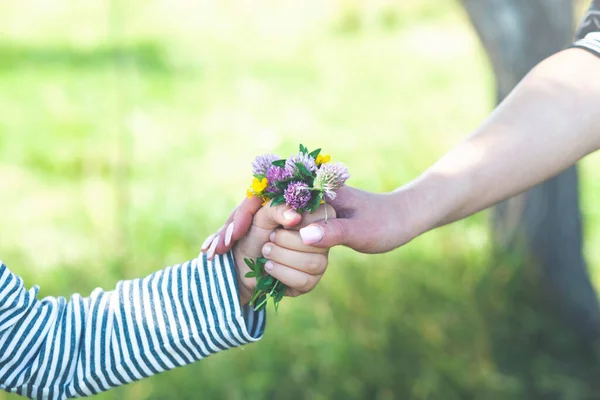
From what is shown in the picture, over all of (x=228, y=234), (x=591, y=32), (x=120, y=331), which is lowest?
(x=120, y=331)

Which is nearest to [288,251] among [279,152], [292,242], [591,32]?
[292,242]

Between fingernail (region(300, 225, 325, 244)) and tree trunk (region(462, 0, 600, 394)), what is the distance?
173 centimetres

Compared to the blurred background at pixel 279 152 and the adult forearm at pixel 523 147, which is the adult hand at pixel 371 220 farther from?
the blurred background at pixel 279 152

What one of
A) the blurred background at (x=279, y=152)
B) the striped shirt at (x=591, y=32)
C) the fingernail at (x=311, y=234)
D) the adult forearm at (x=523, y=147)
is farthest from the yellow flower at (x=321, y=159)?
the blurred background at (x=279, y=152)

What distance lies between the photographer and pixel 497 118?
150cm

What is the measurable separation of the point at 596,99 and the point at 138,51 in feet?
17.1

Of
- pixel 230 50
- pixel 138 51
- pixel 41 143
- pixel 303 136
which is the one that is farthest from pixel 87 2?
pixel 303 136

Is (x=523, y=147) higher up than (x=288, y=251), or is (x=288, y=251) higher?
(x=523, y=147)

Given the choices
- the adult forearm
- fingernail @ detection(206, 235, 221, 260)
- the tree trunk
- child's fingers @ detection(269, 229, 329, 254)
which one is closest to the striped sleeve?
fingernail @ detection(206, 235, 221, 260)

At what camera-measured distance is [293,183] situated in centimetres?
123

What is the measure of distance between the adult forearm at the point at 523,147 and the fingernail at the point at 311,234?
10.4 inches

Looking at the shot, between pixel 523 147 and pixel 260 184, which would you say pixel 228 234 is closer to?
pixel 260 184

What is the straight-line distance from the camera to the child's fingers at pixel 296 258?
128 cm

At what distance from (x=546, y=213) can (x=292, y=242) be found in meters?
1.81
